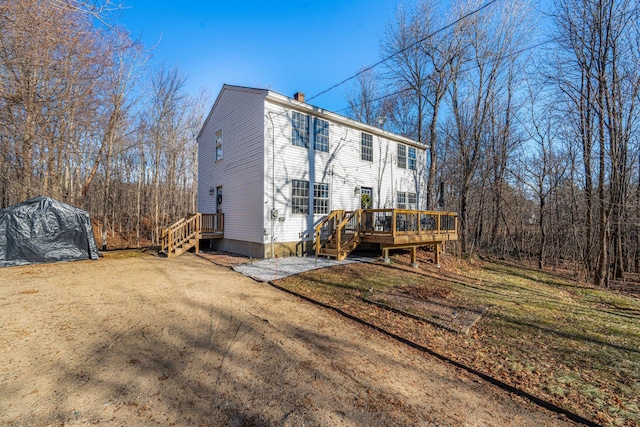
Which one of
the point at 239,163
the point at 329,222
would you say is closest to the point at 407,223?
the point at 329,222

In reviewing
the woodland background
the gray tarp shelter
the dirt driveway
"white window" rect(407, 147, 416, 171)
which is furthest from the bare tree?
the gray tarp shelter

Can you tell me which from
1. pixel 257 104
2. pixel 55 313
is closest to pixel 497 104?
pixel 257 104

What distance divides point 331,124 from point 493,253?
1251cm

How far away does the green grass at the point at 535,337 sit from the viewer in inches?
121

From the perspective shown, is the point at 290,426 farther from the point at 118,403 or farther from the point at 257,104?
the point at 257,104

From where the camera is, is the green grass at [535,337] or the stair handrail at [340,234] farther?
the stair handrail at [340,234]

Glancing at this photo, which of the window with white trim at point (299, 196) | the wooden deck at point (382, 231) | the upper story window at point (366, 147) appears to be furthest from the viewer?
the upper story window at point (366, 147)

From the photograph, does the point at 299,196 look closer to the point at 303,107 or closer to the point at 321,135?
the point at 321,135

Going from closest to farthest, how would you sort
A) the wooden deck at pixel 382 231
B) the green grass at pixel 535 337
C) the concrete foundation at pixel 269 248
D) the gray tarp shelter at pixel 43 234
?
the green grass at pixel 535 337 < the gray tarp shelter at pixel 43 234 < the wooden deck at pixel 382 231 < the concrete foundation at pixel 269 248

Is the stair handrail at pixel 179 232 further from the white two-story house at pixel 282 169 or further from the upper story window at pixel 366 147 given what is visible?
the upper story window at pixel 366 147

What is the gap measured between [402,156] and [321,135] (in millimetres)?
5706

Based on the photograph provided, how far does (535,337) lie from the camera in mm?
4520

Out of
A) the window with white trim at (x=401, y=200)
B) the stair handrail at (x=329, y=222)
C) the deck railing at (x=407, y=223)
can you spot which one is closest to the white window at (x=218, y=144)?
the stair handrail at (x=329, y=222)

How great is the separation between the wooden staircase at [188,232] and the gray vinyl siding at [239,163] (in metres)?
0.60
